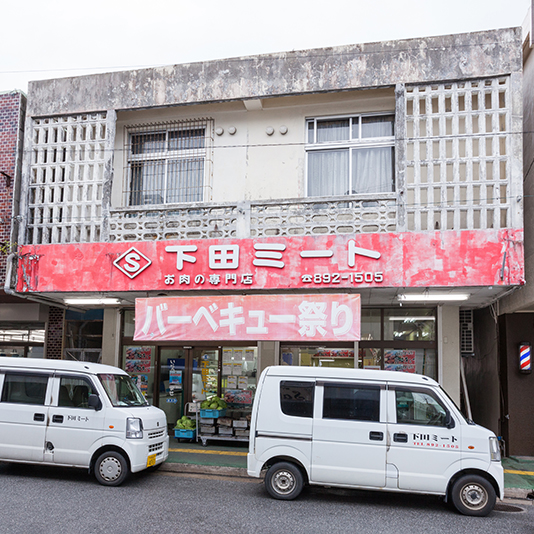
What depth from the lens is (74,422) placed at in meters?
8.95

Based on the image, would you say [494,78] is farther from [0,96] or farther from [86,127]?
[0,96]

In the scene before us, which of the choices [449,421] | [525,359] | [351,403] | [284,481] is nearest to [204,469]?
[284,481]

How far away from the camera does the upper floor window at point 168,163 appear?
40.8 ft

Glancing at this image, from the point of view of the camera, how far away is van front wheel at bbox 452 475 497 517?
7.59 m

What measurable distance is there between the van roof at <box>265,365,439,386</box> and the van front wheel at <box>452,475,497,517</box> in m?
1.41

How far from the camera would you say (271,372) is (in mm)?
8523

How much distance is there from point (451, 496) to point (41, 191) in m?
10.1

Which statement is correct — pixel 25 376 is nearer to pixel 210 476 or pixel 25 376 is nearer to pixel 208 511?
pixel 210 476

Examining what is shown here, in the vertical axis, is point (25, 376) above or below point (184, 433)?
above

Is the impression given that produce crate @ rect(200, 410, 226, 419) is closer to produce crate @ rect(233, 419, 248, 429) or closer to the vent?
produce crate @ rect(233, 419, 248, 429)

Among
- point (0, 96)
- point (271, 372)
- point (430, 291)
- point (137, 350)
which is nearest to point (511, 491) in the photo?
point (430, 291)

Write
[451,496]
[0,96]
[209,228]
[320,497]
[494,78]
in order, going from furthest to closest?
[0,96] < [209,228] < [494,78] < [320,497] < [451,496]

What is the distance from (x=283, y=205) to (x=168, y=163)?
3.37 m

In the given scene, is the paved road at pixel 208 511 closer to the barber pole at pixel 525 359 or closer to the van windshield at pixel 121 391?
the van windshield at pixel 121 391
